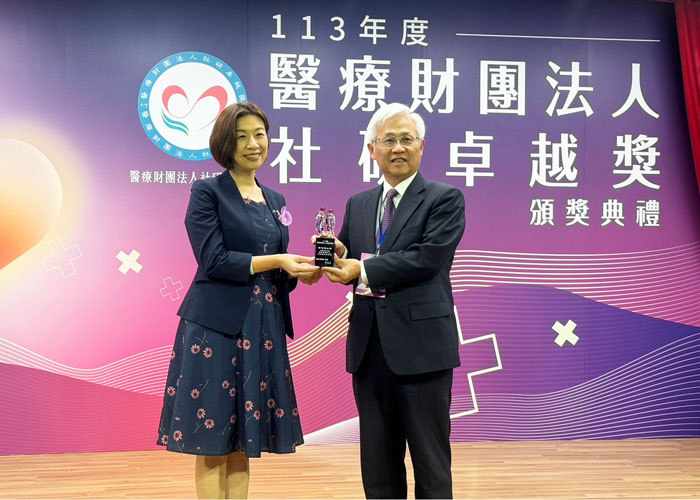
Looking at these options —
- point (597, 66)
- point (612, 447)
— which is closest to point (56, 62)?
point (597, 66)

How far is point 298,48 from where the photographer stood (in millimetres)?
4066

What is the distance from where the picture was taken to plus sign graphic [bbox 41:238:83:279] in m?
3.87

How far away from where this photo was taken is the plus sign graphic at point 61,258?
3.87 metres

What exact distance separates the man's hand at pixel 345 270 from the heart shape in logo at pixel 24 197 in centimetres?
225

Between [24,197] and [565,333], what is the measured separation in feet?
10.5

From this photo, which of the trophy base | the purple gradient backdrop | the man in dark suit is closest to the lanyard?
the man in dark suit

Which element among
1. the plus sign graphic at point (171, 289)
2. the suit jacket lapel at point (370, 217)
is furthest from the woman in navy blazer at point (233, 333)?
the plus sign graphic at point (171, 289)

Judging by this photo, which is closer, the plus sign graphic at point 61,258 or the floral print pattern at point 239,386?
the floral print pattern at point 239,386

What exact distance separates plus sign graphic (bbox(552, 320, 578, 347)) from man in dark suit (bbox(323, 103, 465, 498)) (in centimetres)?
213

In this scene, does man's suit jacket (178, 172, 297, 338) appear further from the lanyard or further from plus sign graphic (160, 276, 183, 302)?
plus sign graphic (160, 276, 183, 302)

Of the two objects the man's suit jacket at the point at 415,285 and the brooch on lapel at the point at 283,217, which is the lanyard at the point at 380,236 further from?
the brooch on lapel at the point at 283,217

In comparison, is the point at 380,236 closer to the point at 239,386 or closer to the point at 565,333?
the point at 239,386

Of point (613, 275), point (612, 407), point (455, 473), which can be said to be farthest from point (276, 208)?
point (612, 407)

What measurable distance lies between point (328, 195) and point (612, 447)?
223 cm
